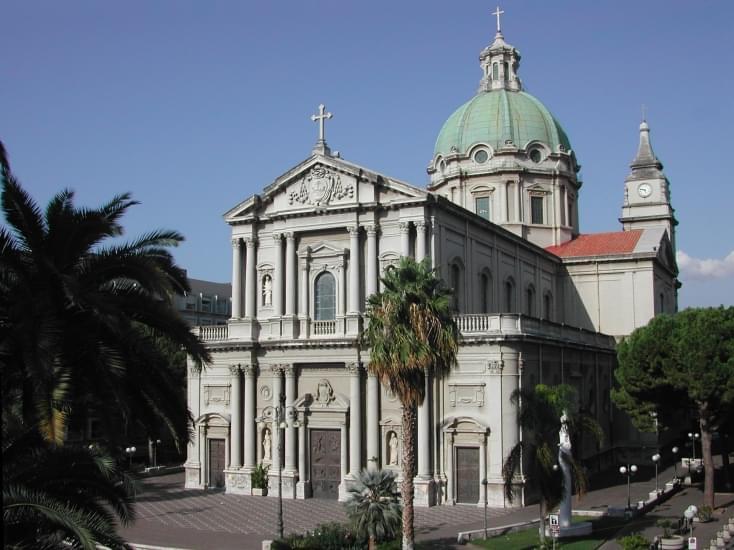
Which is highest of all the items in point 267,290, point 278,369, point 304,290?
point 267,290

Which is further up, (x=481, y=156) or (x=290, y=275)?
(x=481, y=156)

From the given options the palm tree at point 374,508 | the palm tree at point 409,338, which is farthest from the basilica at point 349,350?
the palm tree at point 409,338

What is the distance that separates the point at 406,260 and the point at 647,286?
108 ft

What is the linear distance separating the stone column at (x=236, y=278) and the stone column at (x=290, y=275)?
9.09 feet

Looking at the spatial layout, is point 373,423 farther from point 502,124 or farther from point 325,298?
point 502,124

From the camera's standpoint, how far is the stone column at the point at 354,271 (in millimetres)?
41500

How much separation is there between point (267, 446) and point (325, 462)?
3.16 m

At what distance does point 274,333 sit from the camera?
43281 millimetres

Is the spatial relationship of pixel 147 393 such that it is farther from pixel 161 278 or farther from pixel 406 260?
pixel 406 260

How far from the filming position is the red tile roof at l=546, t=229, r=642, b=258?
5834 centimetres

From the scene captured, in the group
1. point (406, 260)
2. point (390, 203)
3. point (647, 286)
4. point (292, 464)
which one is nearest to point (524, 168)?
point (647, 286)

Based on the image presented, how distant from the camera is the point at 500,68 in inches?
2511

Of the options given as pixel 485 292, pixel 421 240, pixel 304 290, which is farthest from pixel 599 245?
pixel 304 290

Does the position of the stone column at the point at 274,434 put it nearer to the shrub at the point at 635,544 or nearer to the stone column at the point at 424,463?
the stone column at the point at 424,463
